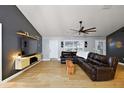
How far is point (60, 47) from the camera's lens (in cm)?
1133

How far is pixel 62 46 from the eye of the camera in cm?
1134

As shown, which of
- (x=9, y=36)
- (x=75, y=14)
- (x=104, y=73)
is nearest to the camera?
(x=104, y=73)

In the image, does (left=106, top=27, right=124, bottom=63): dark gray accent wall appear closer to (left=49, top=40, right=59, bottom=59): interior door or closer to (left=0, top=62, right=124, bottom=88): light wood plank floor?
(left=0, top=62, right=124, bottom=88): light wood plank floor

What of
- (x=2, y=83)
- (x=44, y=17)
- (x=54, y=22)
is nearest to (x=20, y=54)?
(x=2, y=83)

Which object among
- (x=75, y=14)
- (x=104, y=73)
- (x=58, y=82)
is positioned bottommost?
(x=58, y=82)

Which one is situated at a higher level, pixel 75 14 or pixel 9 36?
pixel 75 14

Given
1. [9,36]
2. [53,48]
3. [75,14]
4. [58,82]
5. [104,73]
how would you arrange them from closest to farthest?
1. [58,82]
2. [104,73]
3. [9,36]
4. [75,14]
5. [53,48]

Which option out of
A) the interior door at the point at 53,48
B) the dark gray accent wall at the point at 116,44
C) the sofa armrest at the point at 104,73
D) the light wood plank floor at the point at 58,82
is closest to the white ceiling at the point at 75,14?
the dark gray accent wall at the point at 116,44

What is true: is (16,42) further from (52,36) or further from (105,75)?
(52,36)

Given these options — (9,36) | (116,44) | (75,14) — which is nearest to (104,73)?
(75,14)

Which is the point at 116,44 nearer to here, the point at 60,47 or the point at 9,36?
the point at 60,47

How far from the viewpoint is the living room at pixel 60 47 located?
414cm

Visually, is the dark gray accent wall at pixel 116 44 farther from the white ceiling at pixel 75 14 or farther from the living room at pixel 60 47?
the white ceiling at pixel 75 14

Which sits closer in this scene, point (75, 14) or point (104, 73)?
point (104, 73)
